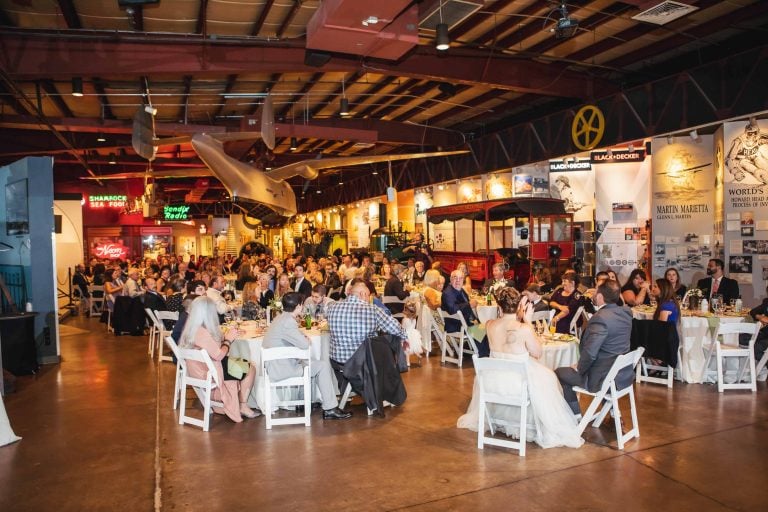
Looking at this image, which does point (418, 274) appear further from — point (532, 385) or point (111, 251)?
point (111, 251)

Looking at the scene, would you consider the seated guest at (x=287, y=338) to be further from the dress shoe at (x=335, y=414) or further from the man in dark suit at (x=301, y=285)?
the man in dark suit at (x=301, y=285)

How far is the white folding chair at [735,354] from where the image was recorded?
6066 millimetres

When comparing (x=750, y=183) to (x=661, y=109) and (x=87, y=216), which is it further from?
(x=87, y=216)

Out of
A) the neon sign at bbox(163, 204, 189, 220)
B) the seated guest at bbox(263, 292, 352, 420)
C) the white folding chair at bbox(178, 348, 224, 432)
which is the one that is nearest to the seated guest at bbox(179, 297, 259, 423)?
the white folding chair at bbox(178, 348, 224, 432)

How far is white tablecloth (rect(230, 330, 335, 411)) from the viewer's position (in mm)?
5734

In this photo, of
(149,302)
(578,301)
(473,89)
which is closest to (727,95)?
(578,301)

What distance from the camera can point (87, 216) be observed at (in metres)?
23.1

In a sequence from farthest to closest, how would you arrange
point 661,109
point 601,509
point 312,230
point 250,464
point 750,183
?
point 312,230 → point 661,109 → point 750,183 → point 250,464 → point 601,509

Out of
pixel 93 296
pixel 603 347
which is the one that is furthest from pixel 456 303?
pixel 93 296

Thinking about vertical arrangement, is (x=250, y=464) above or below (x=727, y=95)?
below

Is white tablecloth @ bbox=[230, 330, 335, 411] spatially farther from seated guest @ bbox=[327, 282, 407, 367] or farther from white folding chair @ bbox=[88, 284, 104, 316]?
white folding chair @ bbox=[88, 284, 104, 316]

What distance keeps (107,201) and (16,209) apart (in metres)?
15.1

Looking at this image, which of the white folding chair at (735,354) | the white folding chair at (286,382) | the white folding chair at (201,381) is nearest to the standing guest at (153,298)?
the white folding chair at (201,381)

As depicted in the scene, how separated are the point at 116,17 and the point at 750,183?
9.53 metres
